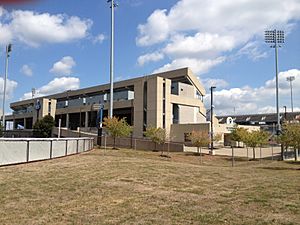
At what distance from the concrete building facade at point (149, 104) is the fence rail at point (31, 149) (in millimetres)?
35896

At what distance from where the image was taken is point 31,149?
2311 cm

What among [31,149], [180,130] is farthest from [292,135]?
[180,130]

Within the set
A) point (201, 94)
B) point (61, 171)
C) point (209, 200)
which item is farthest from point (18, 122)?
point (209, 200)

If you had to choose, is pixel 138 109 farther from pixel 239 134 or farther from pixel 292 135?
pixel 292 135

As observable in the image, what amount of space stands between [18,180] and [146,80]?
5936 centimetres

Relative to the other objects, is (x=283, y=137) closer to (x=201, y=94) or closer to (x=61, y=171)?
(x=61, y=171)

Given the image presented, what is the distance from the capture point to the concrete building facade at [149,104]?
7112cm

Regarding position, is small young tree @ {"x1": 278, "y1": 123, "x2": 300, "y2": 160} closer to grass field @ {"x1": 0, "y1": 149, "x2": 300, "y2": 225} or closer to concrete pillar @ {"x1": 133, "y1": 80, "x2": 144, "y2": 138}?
grass field @ {"x1": 0, "y1": 149, "x2": 300, "y2": 225}

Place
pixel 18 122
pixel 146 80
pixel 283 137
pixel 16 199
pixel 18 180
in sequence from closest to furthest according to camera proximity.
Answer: pixel 16 199
pixel 18 180
pixel 283 137
pixel 146 80
pixel 18 122

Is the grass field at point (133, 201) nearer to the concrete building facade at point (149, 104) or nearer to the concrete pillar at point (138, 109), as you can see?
the concrete building facade at point (149, 104)

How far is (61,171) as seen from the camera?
18359 mm

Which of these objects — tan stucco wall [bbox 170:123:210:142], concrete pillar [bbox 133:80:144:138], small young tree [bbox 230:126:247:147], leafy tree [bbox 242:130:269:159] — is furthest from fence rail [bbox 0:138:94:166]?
concrete pillar [bbox 133:80:144:138]

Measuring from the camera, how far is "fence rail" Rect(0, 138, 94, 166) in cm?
2048

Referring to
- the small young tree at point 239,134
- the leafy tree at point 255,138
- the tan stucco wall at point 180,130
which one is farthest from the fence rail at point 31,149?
the tan stucco wall at point 180,130
